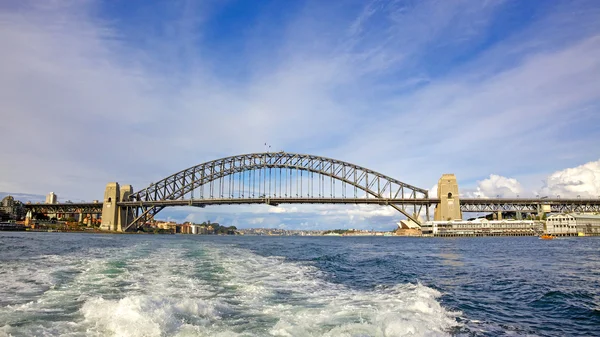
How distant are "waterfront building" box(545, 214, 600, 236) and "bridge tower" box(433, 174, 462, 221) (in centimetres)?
1784

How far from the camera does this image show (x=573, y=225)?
7675cm

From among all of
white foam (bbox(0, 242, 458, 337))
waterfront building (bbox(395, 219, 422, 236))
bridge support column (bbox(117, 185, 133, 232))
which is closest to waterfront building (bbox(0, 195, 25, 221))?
bridge support column (bbox(117, 185, 133, 232))

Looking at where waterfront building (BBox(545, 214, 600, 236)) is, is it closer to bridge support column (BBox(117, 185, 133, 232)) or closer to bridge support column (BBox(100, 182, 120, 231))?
bridge support column (BBox(117, 185, 133, 232))

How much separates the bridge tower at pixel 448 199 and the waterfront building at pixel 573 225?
1784 cm

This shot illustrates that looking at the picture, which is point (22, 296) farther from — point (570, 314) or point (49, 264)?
point (570, 314)

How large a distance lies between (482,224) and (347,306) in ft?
277

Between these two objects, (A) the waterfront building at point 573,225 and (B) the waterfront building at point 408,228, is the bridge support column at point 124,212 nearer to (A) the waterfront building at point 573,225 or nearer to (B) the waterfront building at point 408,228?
(B) the waterfront building at point 408,228

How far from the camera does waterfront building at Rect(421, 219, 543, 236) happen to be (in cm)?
8338

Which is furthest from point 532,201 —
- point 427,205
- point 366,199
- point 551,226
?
point 366,199

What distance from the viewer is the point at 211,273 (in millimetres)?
14547

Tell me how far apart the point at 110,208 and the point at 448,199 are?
8091cm

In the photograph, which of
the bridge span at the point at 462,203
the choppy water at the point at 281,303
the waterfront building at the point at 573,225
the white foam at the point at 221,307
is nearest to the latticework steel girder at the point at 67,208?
the bridge span at the point at 462,203

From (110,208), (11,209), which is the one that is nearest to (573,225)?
(110,208)

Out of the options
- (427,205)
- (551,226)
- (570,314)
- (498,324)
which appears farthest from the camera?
(427,205)
